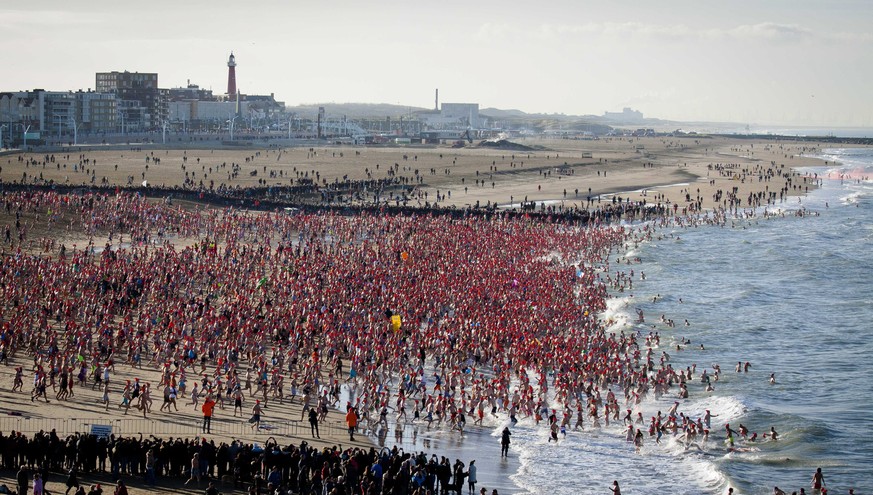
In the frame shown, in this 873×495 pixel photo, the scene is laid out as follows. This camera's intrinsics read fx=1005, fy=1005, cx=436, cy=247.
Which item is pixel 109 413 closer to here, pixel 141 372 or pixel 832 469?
pixel 141 372

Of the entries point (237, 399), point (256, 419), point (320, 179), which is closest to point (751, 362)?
point (237, 399)

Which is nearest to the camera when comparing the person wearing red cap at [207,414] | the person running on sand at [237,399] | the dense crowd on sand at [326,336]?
the person wearing red cap at [207,414]

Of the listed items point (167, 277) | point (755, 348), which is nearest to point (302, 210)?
point (167, 277)

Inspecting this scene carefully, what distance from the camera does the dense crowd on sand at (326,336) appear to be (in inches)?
875

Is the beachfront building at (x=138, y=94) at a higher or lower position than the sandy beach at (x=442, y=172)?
higher

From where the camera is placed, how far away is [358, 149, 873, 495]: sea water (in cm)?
2147

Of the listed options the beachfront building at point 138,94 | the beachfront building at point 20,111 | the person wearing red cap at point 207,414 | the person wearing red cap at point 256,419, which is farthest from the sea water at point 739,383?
the beachfront building at point 138,94

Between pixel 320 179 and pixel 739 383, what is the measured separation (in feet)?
199

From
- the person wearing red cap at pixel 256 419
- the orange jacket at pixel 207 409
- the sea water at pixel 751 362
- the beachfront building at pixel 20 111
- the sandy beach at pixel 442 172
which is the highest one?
the beachfront building at pixel 20 111

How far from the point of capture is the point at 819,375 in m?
31.6

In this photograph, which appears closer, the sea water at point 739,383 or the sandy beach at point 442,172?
the sea water at point 739,383

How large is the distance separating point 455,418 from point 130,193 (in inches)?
1622

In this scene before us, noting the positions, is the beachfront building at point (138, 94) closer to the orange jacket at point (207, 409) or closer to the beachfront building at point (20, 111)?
the beachfront building at point (20, 111)

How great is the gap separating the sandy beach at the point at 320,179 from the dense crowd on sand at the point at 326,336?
0.47 m
